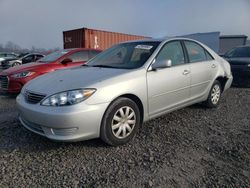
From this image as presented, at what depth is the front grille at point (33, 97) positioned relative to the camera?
2.78m

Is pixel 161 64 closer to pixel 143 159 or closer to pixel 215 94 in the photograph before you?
pixel 143 159

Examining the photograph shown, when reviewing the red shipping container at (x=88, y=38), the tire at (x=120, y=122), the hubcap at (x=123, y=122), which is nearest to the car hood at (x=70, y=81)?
the tire at (x=120, y=122)

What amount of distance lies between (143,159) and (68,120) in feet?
3.37

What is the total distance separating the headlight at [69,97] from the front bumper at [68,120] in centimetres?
6

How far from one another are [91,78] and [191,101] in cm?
205

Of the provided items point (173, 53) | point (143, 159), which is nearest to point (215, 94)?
point (173, 53)

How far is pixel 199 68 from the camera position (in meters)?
4.08

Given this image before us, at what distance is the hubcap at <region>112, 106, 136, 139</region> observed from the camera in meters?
2.88

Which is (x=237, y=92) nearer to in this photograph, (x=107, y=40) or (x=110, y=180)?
(x=110, y=180)

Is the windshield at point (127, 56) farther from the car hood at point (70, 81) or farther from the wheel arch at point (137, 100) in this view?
the wheel arch at point (137, 100)

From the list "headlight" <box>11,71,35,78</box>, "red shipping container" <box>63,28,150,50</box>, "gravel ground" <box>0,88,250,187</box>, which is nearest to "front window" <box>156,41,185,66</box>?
"gravel ground" <box>0,88,250,187</box>

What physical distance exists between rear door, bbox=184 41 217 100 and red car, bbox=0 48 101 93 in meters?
3.50

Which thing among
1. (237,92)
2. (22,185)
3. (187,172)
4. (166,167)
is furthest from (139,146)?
(237,92)

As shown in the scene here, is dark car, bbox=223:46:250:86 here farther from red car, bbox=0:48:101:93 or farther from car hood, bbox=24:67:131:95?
car hood, bbox=24:67:131:95
